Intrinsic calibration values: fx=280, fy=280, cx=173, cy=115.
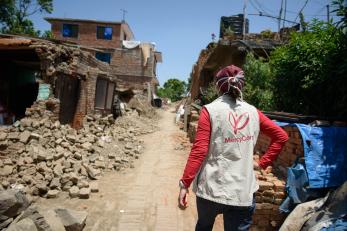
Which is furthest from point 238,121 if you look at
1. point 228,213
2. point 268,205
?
point 268,205

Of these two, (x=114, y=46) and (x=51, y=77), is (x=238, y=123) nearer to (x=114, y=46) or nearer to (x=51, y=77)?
(x=51, y=77)

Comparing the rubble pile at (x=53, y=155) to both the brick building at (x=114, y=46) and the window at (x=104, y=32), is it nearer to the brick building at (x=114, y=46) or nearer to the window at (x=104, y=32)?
the brick building at (x=114, y=46)

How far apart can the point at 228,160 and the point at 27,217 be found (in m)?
2.91

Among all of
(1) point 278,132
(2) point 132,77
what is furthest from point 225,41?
(2) point 132,77

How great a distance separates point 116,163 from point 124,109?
8185 millimetres

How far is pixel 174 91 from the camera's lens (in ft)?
152

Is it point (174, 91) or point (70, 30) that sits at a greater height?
point (70, 30)

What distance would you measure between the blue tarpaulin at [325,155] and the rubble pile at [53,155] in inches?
155

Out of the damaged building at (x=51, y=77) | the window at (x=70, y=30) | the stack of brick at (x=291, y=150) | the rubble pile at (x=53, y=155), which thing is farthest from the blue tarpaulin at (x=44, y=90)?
the window at (x=70, y=30)

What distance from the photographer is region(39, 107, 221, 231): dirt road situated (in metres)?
4.43

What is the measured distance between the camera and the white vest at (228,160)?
6.97 feet

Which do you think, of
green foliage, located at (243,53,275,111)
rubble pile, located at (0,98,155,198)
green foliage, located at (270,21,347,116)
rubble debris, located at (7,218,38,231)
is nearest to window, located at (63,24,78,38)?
rubble pile, located at (0,98,155,198)

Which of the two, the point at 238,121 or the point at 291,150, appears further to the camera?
the point at 291,150

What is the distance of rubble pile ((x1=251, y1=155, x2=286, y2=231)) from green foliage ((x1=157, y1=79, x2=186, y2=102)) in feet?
135
